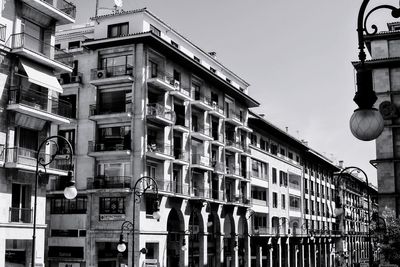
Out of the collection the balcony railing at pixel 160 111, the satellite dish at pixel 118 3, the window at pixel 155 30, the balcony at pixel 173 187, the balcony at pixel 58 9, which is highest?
the satellite dish at pixel 118 3

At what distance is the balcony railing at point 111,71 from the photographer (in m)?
41.5

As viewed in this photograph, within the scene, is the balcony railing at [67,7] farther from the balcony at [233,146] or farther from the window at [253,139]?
the window at [253,139]

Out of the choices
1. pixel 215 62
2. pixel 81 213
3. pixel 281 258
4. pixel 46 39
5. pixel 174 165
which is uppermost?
pixel 215 62

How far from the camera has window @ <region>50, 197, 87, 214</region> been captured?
4138cm

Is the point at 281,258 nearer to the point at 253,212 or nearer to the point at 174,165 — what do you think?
the point at 253,212

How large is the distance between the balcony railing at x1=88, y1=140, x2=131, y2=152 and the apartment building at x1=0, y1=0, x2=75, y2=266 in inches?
380

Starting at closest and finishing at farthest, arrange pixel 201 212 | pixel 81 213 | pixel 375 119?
pixel 375 119 < pixel 81 213 < pixel 201 212

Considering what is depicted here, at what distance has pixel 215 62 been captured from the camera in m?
54.8

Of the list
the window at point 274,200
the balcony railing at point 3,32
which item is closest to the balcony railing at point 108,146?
the balcony railing at point 3,32

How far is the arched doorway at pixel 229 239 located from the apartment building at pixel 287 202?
14.1ft

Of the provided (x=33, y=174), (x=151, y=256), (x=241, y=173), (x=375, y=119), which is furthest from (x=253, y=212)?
(x=375, y=119)

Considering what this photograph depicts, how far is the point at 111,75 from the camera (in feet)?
137

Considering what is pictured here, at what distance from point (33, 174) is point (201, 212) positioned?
68.7 feet

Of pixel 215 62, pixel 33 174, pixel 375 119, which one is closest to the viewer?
pixel 375 119
